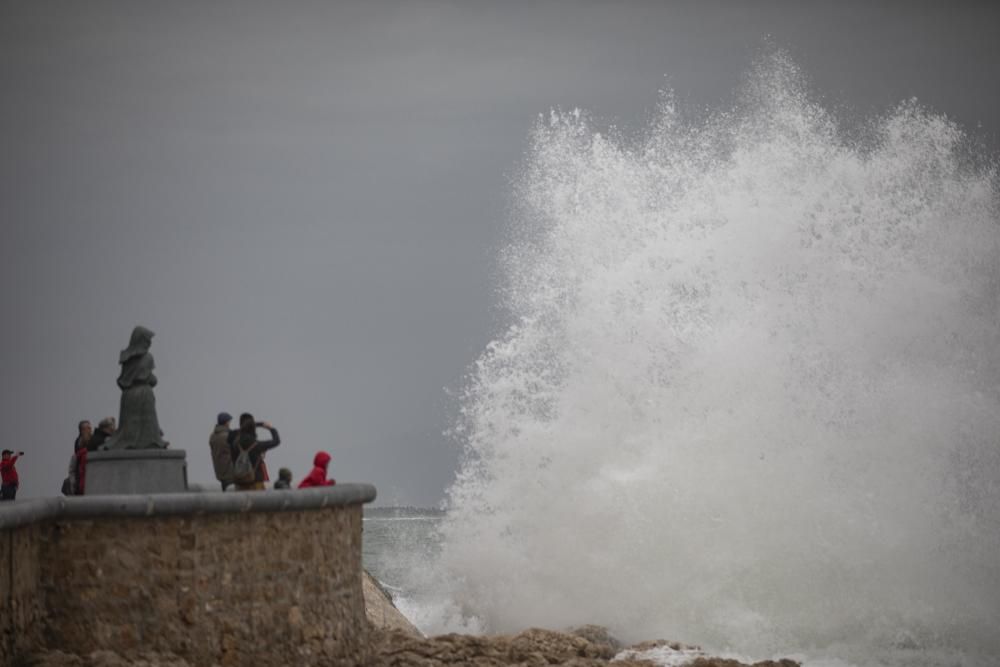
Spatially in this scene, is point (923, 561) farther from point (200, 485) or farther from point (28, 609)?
point (28, 609)

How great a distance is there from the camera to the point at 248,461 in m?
12.7

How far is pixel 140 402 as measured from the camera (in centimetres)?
1212

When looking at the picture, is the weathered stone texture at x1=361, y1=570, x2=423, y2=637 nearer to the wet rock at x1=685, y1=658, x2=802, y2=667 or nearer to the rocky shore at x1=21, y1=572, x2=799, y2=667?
the rocky shore at x1=21, y1=572, x2=799, y2=667

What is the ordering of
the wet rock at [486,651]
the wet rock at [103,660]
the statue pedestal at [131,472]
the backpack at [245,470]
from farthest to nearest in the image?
the wet rock at [486,651], the backpack at [245,470], the statue pedestal at [131,472], the wet rock at [103,660]

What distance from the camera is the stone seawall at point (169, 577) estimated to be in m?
10.3

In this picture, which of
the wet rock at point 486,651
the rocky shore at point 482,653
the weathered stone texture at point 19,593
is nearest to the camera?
the weathered stone texture at point 19,593

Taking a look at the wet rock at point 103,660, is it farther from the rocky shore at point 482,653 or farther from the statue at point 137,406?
the statue at point 137,406

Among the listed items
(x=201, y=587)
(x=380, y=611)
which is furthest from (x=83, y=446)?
(x=380, y=611)

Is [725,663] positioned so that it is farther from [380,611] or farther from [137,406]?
[137,406]

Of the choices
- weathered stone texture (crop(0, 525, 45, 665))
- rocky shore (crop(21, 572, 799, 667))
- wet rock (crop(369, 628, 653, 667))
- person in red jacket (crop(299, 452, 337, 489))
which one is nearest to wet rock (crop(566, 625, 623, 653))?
rocky shore (crop(21, 572, 799, 667))

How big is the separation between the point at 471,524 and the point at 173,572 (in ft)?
51.0

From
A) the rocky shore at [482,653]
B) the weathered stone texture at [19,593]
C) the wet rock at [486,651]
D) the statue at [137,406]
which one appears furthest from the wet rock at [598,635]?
the weathered stone texture at [19,593]

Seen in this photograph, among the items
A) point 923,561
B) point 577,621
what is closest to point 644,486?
point 577,621

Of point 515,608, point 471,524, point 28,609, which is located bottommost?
point 28,609
